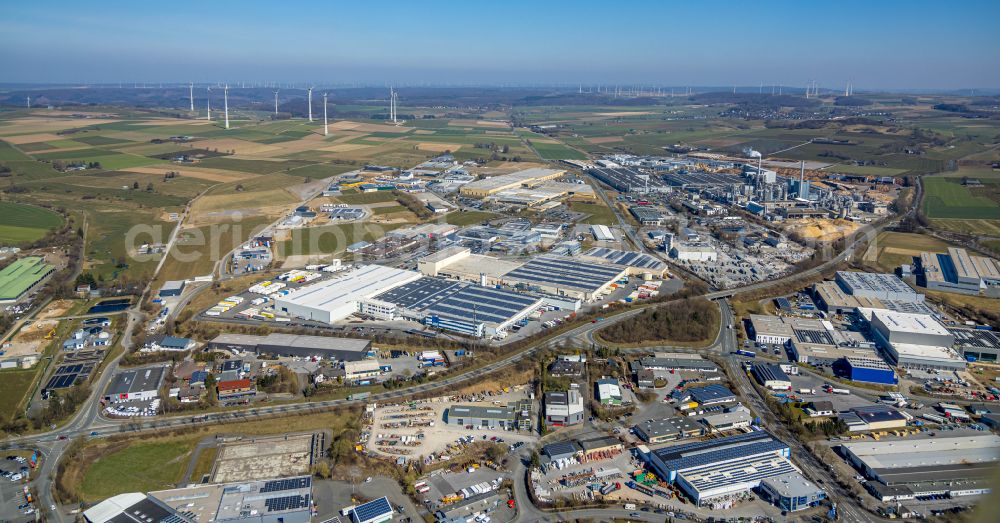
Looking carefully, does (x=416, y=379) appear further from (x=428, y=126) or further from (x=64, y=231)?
(x=428, y=126)

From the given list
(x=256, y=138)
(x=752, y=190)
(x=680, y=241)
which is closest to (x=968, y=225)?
(x=752, y=190)

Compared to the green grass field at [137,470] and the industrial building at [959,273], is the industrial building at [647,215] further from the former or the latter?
the green grass field at [137,470]

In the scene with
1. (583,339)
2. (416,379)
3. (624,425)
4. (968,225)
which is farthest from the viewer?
(968,225)

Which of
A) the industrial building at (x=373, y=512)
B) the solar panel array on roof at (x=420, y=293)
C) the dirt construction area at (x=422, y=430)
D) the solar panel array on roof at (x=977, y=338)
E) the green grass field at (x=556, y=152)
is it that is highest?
the green grass field at (x=556, y=152)

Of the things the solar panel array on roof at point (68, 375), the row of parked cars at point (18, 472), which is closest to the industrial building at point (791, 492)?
the row of parked cars at point (18, 472)

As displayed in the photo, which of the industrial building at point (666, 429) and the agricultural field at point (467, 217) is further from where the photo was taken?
the agricultural field at point (467, 217)

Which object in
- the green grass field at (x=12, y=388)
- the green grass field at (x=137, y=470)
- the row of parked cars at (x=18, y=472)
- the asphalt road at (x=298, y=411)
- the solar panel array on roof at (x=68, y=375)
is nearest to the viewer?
the asphalt road at (x=298, y=411)
